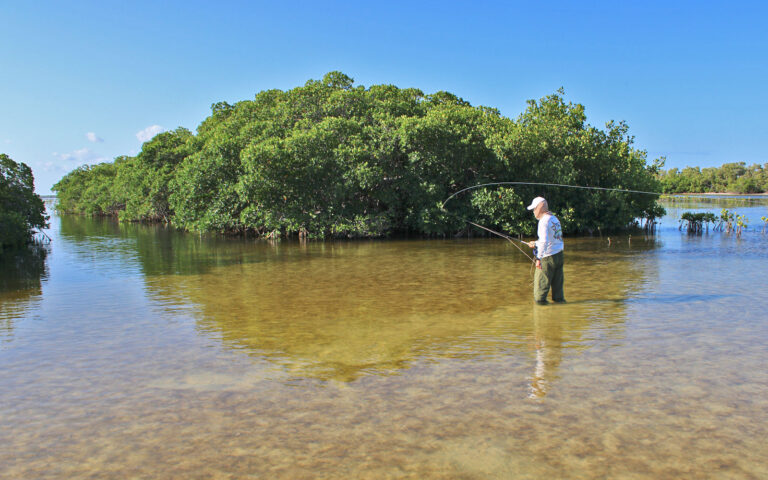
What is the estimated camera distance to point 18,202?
81.6 feet

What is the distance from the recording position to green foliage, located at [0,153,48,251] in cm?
2258

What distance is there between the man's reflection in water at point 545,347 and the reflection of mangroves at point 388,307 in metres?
0.02

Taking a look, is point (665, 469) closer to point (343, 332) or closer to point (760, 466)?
point (760, 466)

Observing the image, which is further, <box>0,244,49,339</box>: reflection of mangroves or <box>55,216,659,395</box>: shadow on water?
<box>0,244,49,339</box>: reflection of mangroves

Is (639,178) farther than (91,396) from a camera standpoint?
Yes

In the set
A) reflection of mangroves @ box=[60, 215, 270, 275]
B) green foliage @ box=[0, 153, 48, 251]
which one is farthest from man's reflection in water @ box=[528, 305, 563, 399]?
green foliage @ box=[0, 153, 48, 251]

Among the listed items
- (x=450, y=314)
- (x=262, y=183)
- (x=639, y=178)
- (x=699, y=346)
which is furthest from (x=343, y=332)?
(x=639, y=178)

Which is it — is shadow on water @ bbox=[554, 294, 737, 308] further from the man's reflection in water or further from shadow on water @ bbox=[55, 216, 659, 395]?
the man's reflection in water

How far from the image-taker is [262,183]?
1013 inches

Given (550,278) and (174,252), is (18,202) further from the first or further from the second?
(550,278)

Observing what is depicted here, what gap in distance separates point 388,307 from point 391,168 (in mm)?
18205

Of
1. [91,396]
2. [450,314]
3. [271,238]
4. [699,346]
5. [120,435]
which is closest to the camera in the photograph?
[120,435]

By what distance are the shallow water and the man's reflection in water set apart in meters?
0.04

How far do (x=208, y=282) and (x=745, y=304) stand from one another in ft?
37.0
